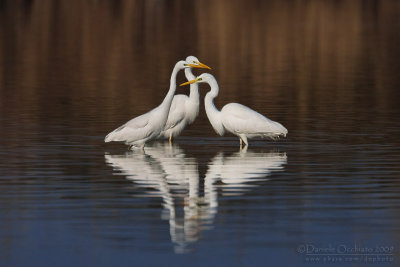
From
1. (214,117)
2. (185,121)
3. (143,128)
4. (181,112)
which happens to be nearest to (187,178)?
(143,128)

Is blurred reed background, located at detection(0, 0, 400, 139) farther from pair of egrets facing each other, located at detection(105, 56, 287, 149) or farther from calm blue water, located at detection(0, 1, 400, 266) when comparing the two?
pair of egrets facing each other, located at detection(105, 56, 287, 149)

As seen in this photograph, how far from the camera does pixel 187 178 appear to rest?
1662 centimetres

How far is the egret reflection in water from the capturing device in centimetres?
1327

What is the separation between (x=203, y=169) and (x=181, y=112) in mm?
4189

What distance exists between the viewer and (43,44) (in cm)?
5056

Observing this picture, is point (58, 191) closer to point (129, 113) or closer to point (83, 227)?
point (83, 227)

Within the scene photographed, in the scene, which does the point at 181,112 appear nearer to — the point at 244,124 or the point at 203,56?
the point at 244,124

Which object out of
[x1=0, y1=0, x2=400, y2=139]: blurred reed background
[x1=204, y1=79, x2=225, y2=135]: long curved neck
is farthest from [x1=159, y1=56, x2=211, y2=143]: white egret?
[x1=0, y1=0, x2=400, y2=139]: blurred reed background

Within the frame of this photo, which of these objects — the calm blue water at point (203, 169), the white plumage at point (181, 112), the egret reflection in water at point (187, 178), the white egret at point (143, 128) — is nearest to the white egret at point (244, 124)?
the calm blue water at point (203, 169)

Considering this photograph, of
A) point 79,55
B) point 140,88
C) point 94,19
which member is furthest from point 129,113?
point 94,19

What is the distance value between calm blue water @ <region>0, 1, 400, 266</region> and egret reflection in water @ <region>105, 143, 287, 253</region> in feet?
0.09

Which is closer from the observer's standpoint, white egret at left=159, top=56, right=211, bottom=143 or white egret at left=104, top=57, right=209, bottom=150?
white egret at left=104, top=57, right=209, bottom=150

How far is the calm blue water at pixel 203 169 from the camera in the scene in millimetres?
12055

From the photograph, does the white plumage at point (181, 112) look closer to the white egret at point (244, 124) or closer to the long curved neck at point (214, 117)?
the long curved neck at point (214, 117)
